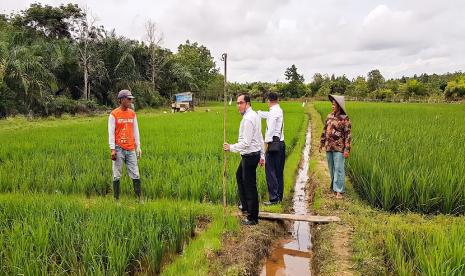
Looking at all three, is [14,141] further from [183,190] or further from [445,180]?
[445,180]

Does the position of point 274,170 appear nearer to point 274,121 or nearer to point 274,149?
point 274,149

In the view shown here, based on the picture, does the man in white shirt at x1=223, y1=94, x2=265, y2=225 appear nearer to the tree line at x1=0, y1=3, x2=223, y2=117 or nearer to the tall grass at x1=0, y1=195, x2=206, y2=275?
the tall grass at x1=0, y1=195, x2=206, y2=275

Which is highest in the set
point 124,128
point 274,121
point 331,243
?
point 274,121

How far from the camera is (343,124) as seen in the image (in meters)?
5.98

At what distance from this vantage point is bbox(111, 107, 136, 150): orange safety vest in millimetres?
5574

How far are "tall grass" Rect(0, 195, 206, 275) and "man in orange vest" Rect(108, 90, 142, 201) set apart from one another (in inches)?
39.1

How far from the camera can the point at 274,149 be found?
18.8 feet

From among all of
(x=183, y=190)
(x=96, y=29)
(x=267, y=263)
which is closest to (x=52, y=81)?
(x=96, y=29)

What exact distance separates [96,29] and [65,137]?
1963 centimetres

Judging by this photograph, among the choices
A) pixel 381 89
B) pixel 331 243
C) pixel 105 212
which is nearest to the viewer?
pixel 105 212

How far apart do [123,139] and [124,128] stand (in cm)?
17

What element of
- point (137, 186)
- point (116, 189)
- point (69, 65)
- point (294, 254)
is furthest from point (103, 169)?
point (69, 65)

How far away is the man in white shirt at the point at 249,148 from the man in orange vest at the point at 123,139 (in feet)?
5.91

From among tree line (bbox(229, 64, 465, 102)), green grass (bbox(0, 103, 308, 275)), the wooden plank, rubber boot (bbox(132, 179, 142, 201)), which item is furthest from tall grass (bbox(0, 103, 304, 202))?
A: tree line (bbox(229, 64, 465, 102))
